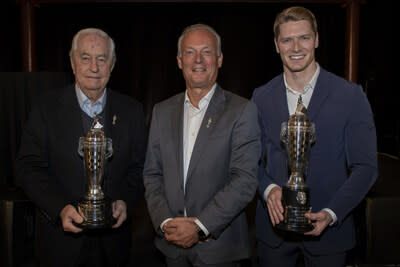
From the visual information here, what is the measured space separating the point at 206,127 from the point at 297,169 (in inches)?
18.2

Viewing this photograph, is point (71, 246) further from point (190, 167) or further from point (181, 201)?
point (190, 167)

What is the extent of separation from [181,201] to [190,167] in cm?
17

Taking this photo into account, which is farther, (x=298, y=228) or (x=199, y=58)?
(x=199, y=58)

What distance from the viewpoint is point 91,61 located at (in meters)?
1.93

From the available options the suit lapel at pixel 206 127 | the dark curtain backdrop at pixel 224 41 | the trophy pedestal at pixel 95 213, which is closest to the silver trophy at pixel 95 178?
the trophy pedestal at pixel 95 213

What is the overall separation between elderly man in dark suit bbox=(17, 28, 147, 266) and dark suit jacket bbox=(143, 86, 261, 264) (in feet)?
0.78

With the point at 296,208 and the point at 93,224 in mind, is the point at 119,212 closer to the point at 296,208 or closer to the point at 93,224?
the point at 93,224

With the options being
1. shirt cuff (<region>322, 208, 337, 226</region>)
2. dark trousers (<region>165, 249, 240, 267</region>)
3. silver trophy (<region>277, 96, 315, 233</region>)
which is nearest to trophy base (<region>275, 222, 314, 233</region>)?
silver trophy (<region>277, 96, 315, 233</region>)

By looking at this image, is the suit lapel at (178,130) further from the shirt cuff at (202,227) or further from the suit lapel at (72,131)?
the suit lapel at (72,131)

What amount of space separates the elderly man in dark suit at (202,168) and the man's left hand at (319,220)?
0.28 meters

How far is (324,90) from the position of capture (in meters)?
1.81

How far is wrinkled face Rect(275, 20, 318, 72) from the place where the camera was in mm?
1824

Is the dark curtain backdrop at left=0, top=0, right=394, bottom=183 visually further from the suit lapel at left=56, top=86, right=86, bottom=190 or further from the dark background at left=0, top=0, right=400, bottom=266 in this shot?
the suit lapel at left=56, top=86, right=86, bottom=190

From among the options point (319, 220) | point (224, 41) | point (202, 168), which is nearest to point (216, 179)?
point (202, 168)
